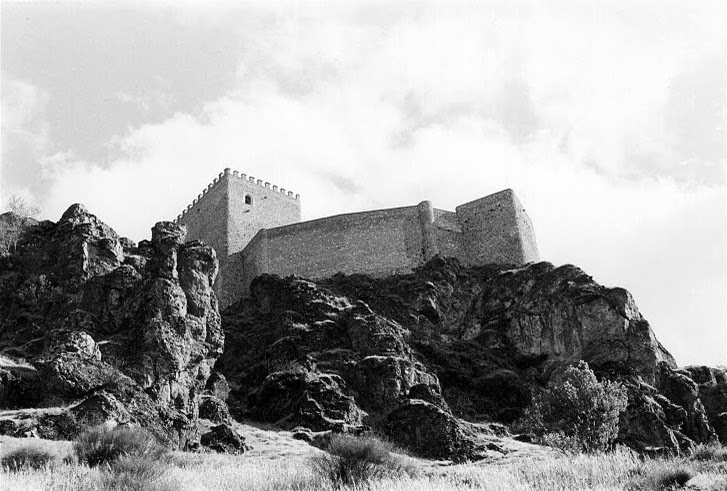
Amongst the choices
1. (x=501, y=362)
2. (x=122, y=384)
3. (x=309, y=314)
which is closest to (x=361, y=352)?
(x=309, y=314)

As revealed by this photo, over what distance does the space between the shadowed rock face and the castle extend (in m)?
14.6

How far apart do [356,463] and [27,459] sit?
9.45m

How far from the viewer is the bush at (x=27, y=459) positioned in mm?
23938

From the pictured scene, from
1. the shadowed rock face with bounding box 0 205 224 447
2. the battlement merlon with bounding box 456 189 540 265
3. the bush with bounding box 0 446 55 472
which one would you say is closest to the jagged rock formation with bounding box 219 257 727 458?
the battlement merlon with bounding box 456 189 540 265

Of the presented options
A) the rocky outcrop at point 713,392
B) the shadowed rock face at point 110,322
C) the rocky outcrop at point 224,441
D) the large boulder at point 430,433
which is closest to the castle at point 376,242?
the shadowed rock face at point 110,322

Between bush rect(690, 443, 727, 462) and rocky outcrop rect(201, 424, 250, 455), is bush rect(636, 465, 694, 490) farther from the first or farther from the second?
rocky outcrop rect(201, 424, 250, 455)

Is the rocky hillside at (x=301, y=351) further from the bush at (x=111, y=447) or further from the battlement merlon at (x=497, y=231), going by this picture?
the battlement merlon at (x=497, y=231)

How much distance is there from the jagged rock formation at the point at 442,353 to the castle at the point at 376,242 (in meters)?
3.22

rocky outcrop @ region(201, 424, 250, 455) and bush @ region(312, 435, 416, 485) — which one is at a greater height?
rocky outcrop @ region(201, 424, 250, 455)

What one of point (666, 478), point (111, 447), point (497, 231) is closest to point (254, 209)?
point (497, 231)

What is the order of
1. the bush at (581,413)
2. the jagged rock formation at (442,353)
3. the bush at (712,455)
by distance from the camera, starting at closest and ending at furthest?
1. the bush at (712,455)
2. the bush at (581,413)
3. the jagged rock formation at (442,353)

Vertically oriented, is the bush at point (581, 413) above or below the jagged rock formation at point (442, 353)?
below

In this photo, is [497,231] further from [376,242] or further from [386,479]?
[386,479]

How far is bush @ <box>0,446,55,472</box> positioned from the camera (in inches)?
942
